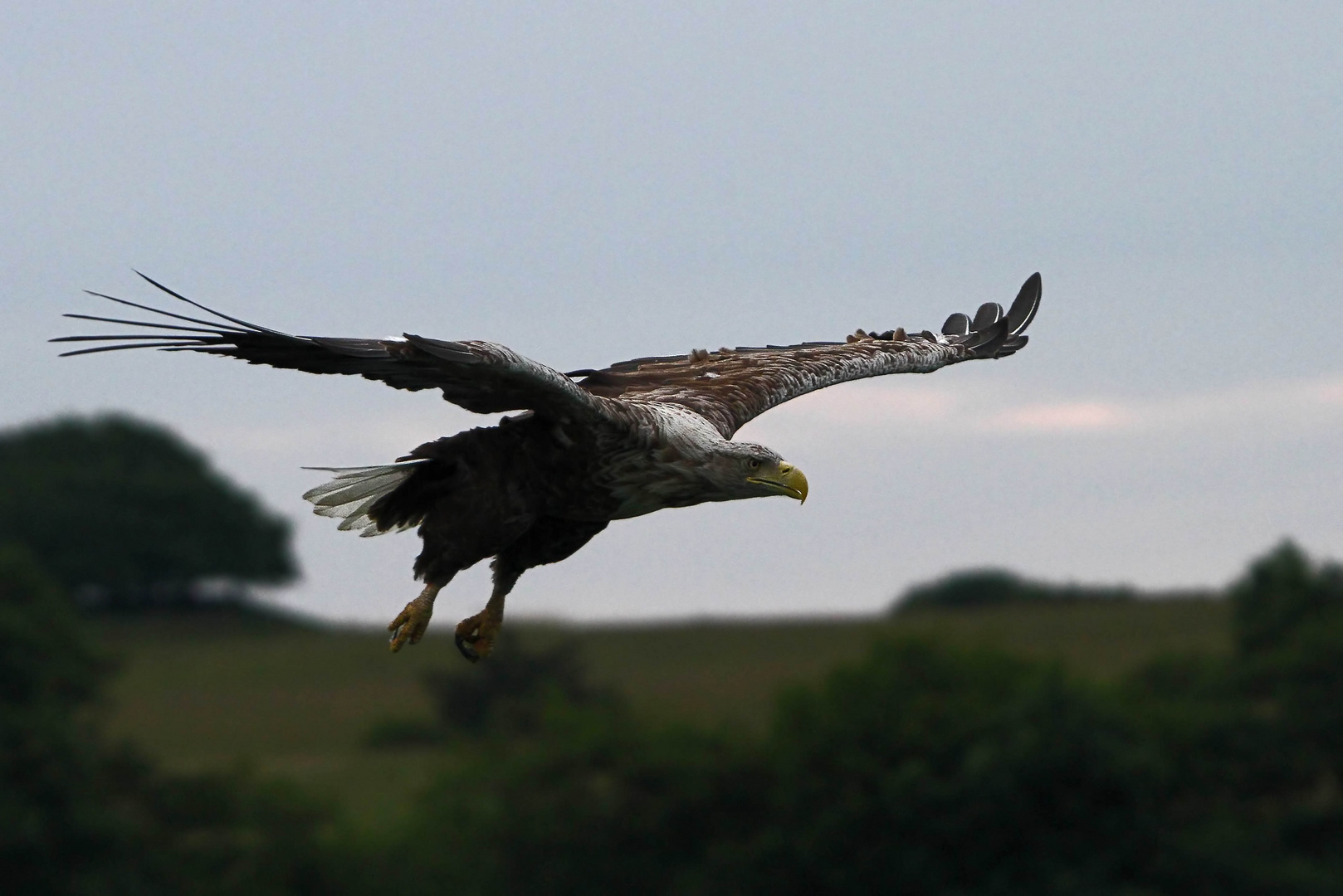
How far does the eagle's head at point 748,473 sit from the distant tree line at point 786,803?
33.7 m

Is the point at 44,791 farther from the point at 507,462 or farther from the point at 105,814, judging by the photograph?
the point at 507,462

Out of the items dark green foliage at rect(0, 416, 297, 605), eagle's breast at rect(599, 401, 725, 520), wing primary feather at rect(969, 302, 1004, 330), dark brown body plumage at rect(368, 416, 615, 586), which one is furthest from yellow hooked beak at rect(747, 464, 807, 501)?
dark green foliage at rect(0, 416, 297, 605)

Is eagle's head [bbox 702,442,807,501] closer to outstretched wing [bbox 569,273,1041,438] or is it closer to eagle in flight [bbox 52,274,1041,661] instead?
eagle in flight [bbox 52,274,1041,661]

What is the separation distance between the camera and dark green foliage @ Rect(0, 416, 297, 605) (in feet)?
247

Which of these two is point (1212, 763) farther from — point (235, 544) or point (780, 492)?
point (235, 544)

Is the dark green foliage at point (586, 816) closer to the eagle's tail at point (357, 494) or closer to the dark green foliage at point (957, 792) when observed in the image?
the dark green foliage at point (957, 792)

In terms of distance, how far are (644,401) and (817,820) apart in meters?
34.8

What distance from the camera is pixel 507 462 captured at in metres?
9.68

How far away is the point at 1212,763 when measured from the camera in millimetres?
46875

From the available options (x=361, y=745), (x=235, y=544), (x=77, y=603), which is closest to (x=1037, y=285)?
(x=361, y=745)

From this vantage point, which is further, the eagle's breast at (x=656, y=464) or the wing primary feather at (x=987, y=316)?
the wing primary feather at (x=987, y=316)

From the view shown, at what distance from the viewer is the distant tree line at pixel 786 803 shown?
4300cm

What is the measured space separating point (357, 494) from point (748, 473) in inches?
84.3

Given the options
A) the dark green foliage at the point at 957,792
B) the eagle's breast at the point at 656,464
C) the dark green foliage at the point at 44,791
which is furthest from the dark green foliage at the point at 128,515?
the eagle's breast at the point at 656,464
